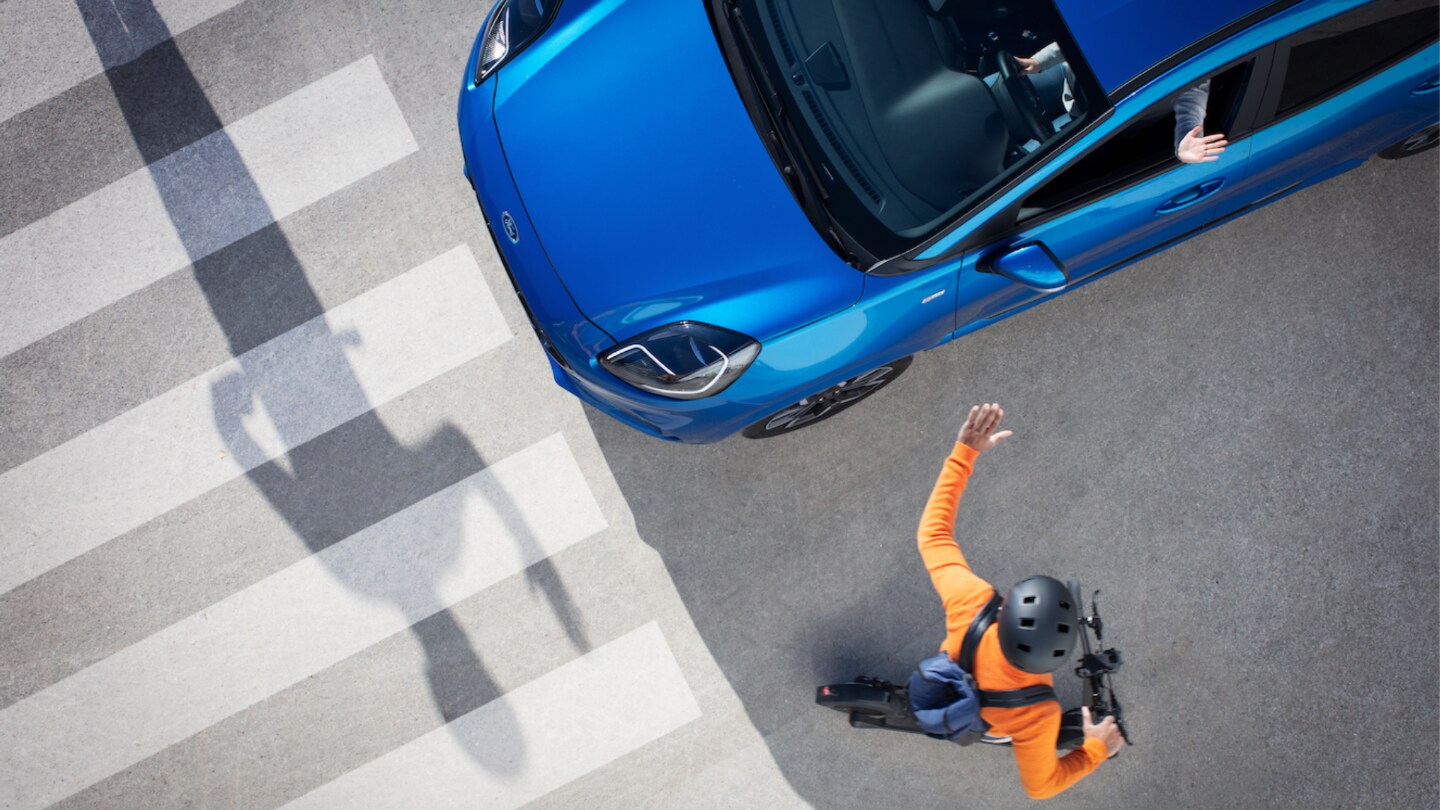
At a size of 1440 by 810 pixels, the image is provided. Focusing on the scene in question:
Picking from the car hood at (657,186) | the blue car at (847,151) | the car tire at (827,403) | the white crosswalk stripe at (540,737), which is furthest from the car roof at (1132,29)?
the white crosswalk stripe at (540,737)

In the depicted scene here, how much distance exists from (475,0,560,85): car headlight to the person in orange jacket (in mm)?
2730

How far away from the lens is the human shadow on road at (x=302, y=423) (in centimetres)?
522

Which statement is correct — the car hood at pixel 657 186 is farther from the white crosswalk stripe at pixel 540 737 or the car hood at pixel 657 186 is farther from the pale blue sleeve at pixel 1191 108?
the white crosswalk stripe at pixel 540 737

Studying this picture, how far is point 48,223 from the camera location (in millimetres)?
5492

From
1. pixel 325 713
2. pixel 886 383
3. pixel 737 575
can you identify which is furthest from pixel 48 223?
pixel 886 383

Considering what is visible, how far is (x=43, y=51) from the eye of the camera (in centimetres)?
555

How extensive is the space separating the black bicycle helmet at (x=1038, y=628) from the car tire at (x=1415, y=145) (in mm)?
3297

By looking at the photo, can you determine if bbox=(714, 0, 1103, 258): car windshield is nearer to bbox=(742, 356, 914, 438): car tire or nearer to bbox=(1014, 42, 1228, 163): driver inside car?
bbox=(1014, 42, 1228, 163): driver inside car

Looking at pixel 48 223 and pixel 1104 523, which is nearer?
pixel 1104 523

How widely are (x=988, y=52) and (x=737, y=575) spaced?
2.99 metres

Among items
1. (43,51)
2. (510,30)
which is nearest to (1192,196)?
(510,30)

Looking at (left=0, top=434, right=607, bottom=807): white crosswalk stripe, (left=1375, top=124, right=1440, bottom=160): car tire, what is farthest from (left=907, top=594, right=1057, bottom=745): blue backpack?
(left=1375, top=124, right=1440, bottom=160): car tire

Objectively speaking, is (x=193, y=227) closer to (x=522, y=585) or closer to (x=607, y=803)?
(x=522, y=585)

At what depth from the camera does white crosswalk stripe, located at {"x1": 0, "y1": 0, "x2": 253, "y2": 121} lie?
5535 mm
